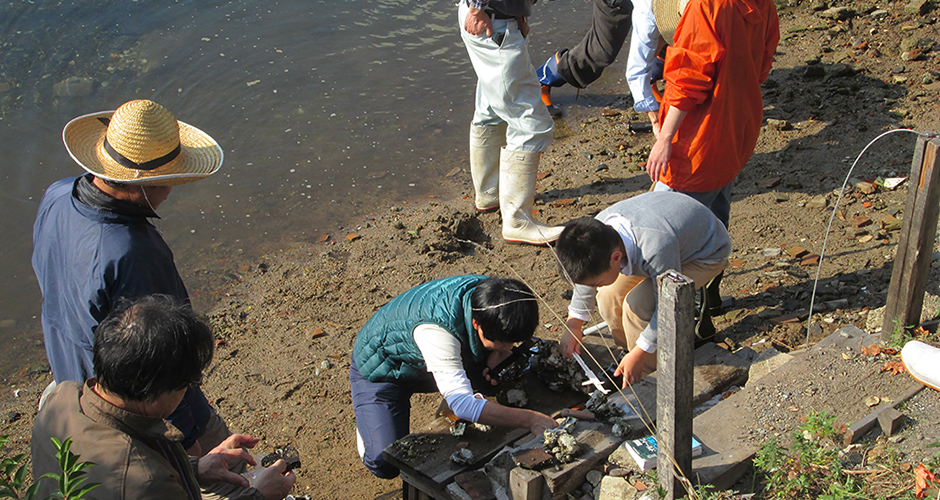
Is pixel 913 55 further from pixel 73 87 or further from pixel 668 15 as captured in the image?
pixel 73 87

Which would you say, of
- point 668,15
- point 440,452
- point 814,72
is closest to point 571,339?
point 440,452

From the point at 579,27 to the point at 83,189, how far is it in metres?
7.55

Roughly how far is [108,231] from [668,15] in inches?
122

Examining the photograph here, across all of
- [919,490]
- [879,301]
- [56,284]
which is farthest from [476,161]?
[919,490]

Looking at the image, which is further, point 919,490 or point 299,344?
point 299,344

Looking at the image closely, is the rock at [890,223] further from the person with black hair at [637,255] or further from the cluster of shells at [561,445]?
the cluster of shells at [561,445]

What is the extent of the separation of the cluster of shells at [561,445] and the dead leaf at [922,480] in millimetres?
1239

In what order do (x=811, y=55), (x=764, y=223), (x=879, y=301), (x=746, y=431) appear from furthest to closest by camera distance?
(x=811, y=55) → (x=764, y=223) → (x=879, y=301) → (x=746, y=431)

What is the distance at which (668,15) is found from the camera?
3.87 m

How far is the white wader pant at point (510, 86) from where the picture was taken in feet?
15.6

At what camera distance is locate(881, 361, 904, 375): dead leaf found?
319 cm

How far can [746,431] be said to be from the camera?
2961mm

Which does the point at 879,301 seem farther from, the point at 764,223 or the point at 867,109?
the point at 867,109

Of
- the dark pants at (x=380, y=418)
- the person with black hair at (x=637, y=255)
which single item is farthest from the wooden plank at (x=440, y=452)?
the person with black hair at (x=637, y=255)
